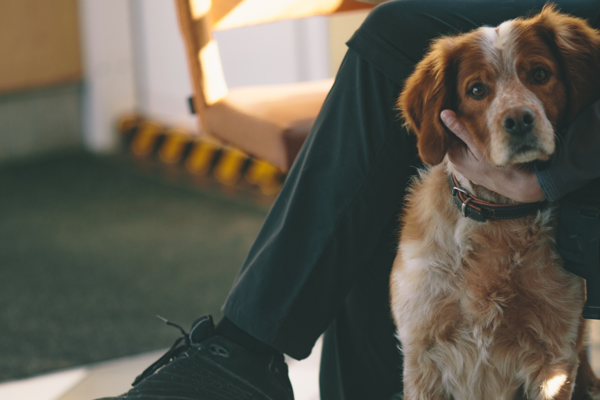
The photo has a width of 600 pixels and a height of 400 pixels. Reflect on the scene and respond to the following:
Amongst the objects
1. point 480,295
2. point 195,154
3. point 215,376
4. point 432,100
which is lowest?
point 195,154

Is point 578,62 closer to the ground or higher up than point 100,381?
higher up

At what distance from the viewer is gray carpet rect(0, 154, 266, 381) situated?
2.00 m

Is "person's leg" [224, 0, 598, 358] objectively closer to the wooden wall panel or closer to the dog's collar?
the dog's collar

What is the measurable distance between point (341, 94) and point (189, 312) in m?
1.28

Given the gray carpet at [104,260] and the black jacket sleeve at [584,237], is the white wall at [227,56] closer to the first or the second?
the gray carpet at [104,260]

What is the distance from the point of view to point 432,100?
98 centimetres

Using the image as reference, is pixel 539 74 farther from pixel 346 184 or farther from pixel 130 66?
pixel 130 66

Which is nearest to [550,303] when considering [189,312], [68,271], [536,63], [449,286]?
[449,286]

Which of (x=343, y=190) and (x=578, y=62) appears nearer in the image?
(x=578, y=62)

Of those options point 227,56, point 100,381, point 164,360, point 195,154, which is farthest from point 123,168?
point 164,360

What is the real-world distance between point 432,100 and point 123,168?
340cm

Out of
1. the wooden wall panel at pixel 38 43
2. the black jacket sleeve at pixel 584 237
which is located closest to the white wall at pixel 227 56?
the wooden wall panel at pixel 38 43

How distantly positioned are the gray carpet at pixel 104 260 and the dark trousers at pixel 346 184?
0.92 metres

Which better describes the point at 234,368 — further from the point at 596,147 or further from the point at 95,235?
the point at 95,235
